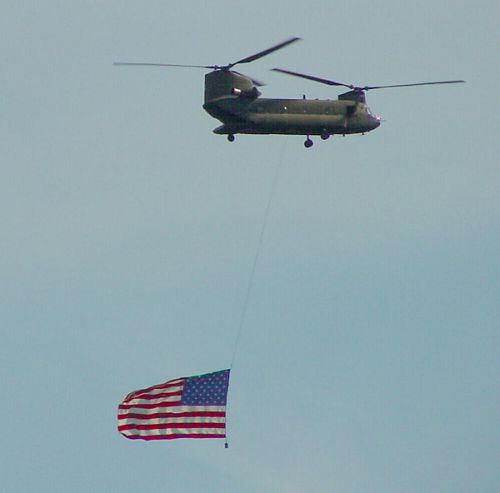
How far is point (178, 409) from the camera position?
310ft

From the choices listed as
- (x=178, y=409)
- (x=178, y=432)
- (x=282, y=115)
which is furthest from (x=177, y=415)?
(x=282, y=115)

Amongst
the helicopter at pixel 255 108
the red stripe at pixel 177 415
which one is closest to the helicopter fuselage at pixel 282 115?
the helicopter at pixel 255 108

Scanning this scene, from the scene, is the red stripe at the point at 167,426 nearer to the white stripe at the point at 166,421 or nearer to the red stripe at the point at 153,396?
the white stripe at the point at 166,421

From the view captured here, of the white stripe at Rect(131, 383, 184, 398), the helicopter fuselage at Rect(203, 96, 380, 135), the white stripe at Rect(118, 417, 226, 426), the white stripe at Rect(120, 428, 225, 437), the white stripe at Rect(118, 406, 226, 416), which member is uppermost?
A: the helicopter fuselage at Rect(203, 96, 380, 135)

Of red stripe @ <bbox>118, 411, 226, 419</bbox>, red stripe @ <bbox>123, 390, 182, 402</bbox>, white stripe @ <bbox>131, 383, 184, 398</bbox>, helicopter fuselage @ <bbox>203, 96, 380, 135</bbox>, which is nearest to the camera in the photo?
red stripe @ <bbox>118, 411, 226, 419</bbox>

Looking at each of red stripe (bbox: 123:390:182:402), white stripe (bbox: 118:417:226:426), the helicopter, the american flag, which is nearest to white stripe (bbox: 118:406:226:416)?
the american flag

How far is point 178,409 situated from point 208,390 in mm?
2036

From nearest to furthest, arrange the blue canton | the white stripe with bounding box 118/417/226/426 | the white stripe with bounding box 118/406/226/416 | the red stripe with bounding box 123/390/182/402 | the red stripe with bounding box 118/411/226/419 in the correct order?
1. the white stripe with bounding box 118/417/226/426
2. the red stripe with bounding box 118/411/226/419
3. the white stripe with bounding box 118/406/226/416
4. the blue canton
5. the red stripe with bounding box 123/390/182/402

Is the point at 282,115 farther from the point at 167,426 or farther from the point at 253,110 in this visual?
the point at 167,426

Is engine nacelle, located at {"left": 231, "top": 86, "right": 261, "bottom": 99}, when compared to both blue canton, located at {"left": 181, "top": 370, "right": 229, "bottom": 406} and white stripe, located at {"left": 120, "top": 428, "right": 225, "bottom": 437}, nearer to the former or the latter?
blue canton, located at {"left": 181, "top": 370, "right": 229, "bottom": 406}

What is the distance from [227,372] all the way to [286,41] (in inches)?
763

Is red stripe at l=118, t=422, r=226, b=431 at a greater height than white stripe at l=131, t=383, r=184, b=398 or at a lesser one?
lesser

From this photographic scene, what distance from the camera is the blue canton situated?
310 ft

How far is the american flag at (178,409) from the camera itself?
94.0 m
